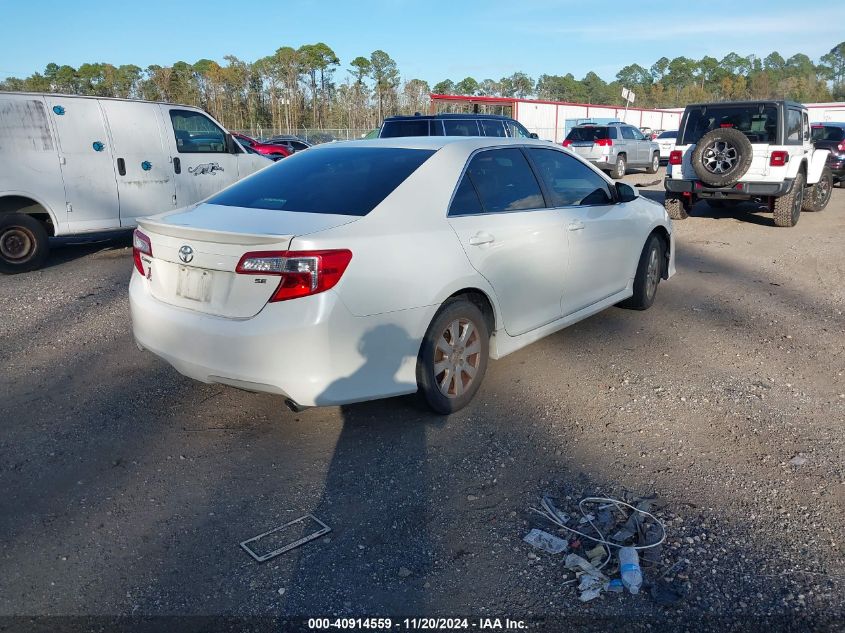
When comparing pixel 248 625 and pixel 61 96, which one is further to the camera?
pixel 61 96

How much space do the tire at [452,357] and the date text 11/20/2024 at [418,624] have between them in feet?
5.16

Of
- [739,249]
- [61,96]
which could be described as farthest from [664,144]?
[61,96]

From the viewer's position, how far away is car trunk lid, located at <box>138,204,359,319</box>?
11.2 feet

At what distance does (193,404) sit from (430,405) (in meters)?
1.61

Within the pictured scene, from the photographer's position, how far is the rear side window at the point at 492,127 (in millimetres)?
14953

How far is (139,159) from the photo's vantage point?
359 inches

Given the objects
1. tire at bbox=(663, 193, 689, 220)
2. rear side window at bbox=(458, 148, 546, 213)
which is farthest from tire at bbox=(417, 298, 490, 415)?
tire at bbox=(663, 193, 689, 220)

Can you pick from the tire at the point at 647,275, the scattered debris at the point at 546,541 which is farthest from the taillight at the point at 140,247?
the tire at the point at 647,275

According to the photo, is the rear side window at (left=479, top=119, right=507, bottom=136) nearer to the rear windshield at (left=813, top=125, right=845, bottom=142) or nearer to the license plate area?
the rear windshield at (left=813, top=125, right=845, bottom=142)

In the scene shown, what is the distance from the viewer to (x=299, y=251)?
3.32 metres

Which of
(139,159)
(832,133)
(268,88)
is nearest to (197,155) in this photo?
(139,159)

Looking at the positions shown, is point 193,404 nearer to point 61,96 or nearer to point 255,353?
point 255,353

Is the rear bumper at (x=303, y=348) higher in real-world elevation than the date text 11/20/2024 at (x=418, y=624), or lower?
higher

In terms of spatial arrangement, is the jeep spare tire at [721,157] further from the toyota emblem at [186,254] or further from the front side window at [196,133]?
the toyota emblem at [186,254]
